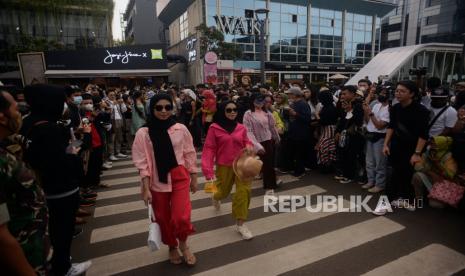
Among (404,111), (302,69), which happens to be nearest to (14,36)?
(302,69)

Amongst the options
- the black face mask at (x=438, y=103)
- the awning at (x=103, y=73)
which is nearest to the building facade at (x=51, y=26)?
the awning at (x=103, y=73)

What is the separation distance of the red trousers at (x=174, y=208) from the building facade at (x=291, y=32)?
25.6m

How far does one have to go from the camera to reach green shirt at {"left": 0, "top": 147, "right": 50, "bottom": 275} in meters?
1.72

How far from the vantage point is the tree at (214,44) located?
88.2ft

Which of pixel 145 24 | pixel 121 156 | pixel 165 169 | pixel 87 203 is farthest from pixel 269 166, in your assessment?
pixel 145 24

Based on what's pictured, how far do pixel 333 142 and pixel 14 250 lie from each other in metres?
5.98

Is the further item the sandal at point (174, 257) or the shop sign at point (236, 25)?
the shop sign at point (236, 25)

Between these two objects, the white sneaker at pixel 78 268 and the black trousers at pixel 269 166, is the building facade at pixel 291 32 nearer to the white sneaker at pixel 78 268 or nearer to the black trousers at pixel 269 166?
the black trousers at pixel 269 166

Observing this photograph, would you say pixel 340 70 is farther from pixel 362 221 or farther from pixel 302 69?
pixel 362 221

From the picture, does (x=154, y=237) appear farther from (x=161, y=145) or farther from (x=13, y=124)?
(x=13, y=124)

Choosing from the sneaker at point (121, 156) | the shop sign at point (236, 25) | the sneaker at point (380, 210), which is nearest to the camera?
the sneaker at point (380, 210)

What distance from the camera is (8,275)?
1.57m

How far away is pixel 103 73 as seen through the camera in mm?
27297

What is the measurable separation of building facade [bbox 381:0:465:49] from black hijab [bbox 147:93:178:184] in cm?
5638
